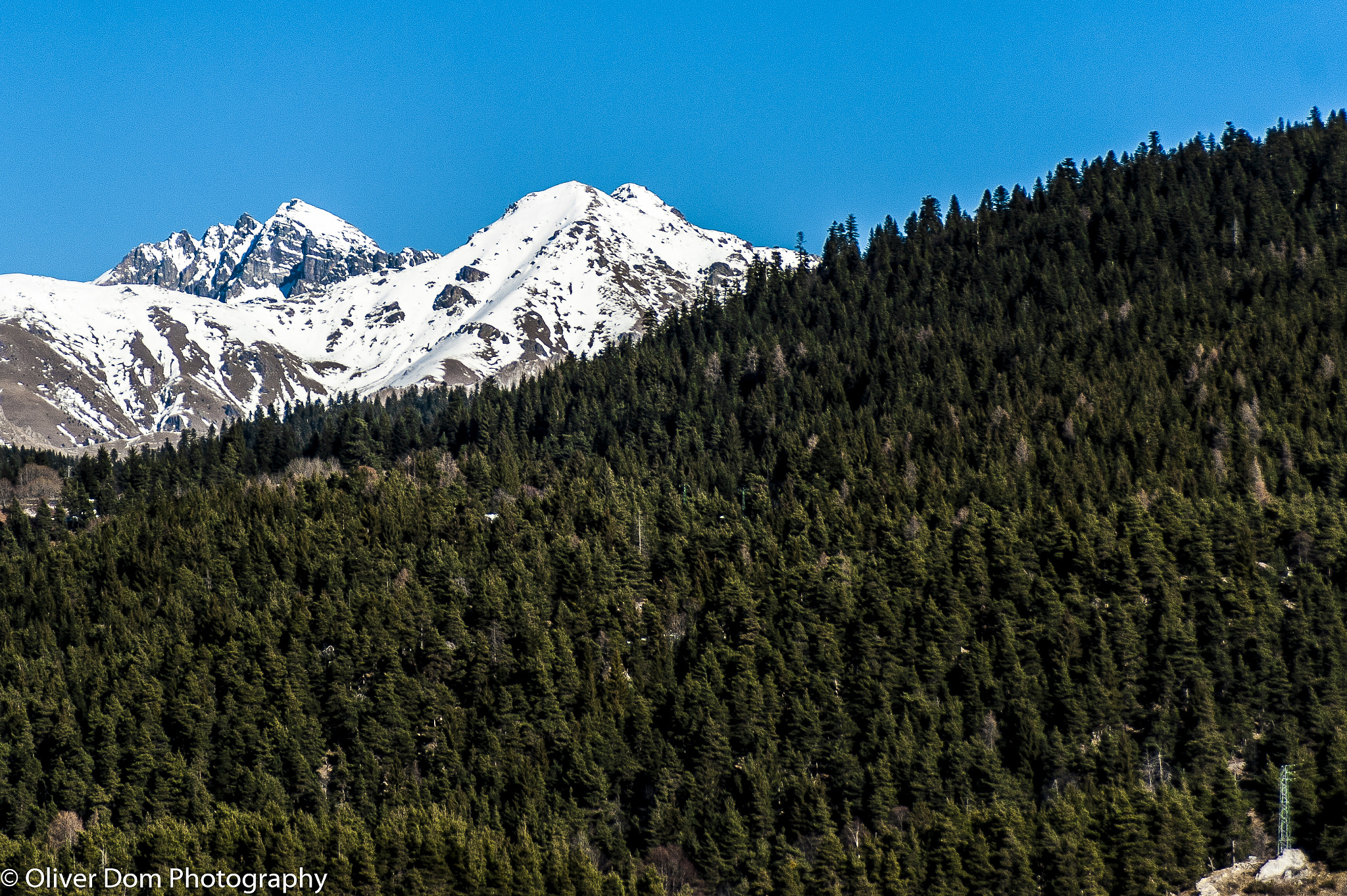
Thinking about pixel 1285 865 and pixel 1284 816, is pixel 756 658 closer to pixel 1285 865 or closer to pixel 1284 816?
pixel 1284 816

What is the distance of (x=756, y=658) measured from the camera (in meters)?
125

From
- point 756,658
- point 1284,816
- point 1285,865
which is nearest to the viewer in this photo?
point 1285,865

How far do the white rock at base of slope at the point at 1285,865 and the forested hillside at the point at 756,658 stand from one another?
1.61m

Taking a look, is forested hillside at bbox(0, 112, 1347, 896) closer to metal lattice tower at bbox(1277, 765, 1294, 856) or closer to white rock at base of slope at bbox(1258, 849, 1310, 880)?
metal lattice tower at bbox(1277, 765, 1294, 856)

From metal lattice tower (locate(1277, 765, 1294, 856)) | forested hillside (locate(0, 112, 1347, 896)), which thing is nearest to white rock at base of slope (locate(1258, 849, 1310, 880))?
metal lattice tower (locate(1277, 765, 1294, 856))

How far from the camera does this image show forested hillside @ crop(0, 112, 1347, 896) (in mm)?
96438

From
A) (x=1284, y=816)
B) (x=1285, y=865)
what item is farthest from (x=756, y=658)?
(x=1285, y=865)

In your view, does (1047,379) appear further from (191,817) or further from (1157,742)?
(191,817)

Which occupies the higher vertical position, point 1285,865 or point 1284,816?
point 1284,816

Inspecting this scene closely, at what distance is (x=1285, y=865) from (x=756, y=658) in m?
48.3

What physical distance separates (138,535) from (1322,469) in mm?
137890

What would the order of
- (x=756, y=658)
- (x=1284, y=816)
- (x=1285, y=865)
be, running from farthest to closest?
(x=756, y=658) < (x=1284, y=816) < (x=1285, y=865)

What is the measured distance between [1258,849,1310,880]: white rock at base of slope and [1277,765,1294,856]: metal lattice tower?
2.87 ft

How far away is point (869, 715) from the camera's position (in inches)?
4530
